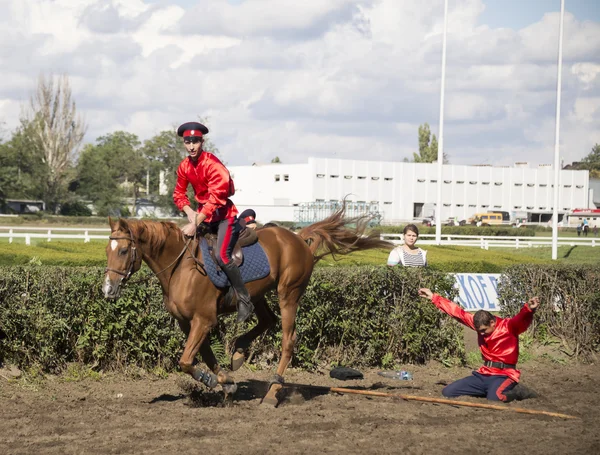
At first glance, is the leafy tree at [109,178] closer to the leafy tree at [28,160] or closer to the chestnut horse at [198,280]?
the leafy tree at [28,160]

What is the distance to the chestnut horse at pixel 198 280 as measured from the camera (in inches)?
283

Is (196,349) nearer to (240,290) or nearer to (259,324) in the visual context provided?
(240,290)

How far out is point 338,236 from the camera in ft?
30.6

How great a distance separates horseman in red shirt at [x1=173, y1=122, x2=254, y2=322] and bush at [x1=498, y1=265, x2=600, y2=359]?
17.7ft

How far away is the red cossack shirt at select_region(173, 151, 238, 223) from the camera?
750 cm

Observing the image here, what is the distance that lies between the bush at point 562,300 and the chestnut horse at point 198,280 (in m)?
4.10

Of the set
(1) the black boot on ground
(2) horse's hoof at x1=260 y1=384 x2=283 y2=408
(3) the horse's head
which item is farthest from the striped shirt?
(3) the horse's head

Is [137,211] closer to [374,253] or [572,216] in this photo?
[572,216]

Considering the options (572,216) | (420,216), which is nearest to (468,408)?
(420,216)

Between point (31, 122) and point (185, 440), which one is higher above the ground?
point (31, 122)

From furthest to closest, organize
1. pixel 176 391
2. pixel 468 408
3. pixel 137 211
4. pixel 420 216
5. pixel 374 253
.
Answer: pixel 137 211
pixel 420 216
pixel 374 253
pixel 176 391
pixel 468 408

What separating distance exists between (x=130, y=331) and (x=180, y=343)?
604 millimetres

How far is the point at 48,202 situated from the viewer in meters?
73.9

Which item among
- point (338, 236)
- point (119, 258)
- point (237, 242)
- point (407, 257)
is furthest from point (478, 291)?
point (119, 258)
